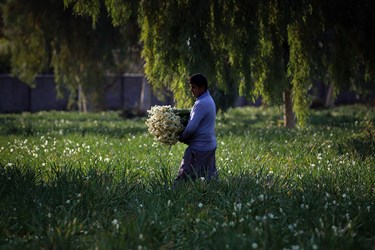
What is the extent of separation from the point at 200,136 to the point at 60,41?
13.3 meters

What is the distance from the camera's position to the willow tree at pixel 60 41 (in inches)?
760

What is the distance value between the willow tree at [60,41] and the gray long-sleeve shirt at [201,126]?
12.7 meters

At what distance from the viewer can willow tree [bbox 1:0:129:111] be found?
19312 millimetres

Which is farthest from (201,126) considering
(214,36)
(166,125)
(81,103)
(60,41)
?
(81,103)

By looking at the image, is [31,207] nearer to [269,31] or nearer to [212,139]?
[212,139]

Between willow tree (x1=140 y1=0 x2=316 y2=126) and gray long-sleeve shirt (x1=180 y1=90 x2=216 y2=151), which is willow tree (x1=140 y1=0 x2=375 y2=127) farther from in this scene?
gray long-sleeve shirt (x1=180 y1=90 x2=216 y2=151)

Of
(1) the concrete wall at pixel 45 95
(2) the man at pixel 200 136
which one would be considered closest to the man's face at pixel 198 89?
(2) the man at pixel 200 136

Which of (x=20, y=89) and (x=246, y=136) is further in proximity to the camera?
(x=20, y=89)

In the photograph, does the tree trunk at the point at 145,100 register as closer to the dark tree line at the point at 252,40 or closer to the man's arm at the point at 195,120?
the dark tree line at the point at 252,40

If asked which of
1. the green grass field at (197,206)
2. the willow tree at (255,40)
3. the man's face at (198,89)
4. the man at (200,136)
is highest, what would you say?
the willow tree at (255,40)

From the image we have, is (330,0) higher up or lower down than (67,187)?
higher up

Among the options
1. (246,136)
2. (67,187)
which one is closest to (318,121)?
(246,136)

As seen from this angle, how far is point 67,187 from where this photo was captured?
685cm

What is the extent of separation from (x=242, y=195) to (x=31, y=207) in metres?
2.42
